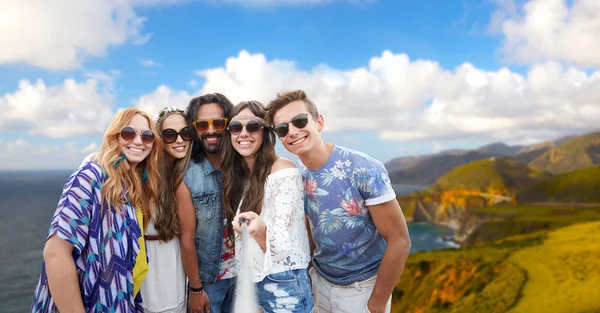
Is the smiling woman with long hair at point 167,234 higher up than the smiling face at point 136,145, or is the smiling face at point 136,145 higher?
the smiling face at point 136,145

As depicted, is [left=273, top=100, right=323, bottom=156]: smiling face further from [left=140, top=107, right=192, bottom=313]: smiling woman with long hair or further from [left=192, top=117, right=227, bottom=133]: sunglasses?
[left=140, top=107, right=192, bottom=313]: smiling woman with long hair

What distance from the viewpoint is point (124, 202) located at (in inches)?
158

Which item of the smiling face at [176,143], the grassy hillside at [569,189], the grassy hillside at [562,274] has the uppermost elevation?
the smiling face at [176,143]

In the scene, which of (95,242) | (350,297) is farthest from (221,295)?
(95,242)

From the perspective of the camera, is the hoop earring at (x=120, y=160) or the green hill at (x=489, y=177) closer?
the hoop earring at (x=120, y=160)

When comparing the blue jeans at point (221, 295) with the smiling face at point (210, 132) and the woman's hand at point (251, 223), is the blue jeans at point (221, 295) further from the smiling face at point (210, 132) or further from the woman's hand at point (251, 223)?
the woman's hand at point (251, 223)

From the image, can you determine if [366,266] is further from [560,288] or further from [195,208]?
[560,288]

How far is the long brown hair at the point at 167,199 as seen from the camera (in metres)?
4.50

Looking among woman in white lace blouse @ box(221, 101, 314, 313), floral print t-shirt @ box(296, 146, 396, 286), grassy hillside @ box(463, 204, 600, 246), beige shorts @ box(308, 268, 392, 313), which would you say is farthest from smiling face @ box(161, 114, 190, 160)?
grassy hillside @ box(463, 204, 600, 246)

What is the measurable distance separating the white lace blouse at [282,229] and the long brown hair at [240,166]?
32cm

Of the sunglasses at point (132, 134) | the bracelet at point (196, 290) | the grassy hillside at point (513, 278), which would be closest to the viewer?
the sunglasses at point (132, 134)

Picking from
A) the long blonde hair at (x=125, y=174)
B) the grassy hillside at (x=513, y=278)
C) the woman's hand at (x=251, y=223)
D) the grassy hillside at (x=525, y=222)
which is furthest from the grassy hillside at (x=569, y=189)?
the long blonde hair at (x=125, y=174)

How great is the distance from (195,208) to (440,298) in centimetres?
3610

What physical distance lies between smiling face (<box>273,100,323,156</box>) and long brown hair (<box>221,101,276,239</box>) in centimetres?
22
